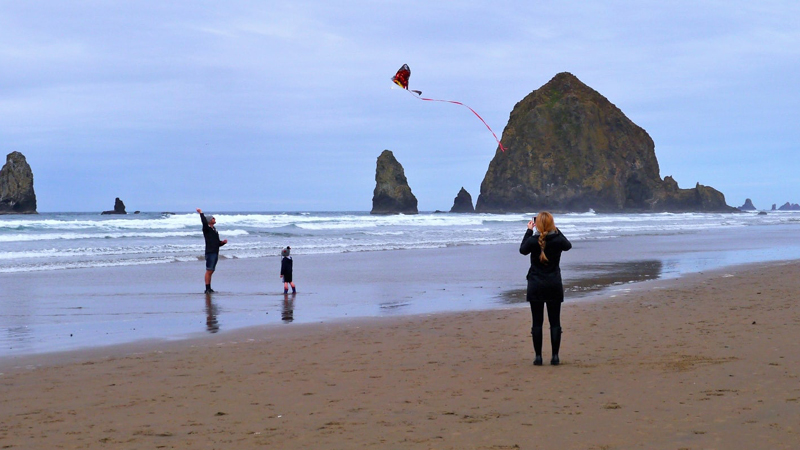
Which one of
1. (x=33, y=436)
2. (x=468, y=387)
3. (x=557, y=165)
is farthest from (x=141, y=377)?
(x=557, y=165)

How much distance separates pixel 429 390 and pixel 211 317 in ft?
18.1

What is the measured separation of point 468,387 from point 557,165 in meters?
113

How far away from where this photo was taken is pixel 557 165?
115875 millimetres

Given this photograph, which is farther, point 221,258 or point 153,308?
point 221,258

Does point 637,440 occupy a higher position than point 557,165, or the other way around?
point 557,165

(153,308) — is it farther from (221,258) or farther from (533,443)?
(221,258)

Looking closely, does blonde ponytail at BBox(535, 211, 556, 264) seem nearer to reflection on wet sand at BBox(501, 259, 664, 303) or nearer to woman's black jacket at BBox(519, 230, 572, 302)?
woman's black jacket at BBox(519, 230, 572, 302)

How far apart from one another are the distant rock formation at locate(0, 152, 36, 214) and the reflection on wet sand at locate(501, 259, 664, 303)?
86.7m

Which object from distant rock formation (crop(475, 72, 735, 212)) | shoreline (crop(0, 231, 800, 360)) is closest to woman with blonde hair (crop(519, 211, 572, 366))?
shoreline (crop(0, 231, 800, 360))

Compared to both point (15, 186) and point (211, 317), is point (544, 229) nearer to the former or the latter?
point (211, 317)

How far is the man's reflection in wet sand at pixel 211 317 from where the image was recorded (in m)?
9.38

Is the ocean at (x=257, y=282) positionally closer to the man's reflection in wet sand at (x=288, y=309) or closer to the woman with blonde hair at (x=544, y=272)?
the man's reflection in wet sand at (x=288, y=309)

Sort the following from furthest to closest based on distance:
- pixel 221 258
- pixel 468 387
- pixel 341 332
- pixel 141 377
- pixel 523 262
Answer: pixel 221 258, pixel 523 262, pixel 341 332, pixel 141 377, pixel 468 387

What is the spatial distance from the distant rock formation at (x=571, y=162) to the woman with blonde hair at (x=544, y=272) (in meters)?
108
